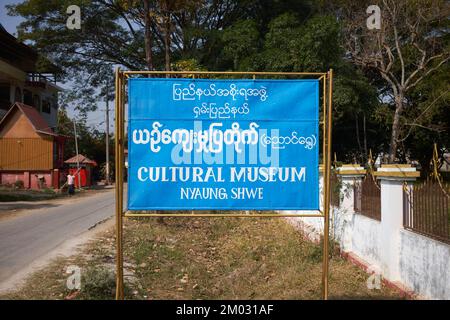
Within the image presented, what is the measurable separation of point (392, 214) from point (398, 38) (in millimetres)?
21981

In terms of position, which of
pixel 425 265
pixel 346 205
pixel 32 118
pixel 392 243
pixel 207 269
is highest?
pixel 32 118

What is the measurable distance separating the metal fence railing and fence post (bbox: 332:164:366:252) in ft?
7.00

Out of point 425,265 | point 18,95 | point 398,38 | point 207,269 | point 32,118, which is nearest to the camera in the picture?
point 425,265

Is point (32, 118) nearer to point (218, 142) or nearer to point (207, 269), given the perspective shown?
point (207, 269)

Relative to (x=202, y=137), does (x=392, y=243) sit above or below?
below

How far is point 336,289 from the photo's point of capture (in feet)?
22.0

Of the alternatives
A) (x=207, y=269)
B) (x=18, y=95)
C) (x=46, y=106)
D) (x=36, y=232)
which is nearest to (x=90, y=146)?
(x=46, y=106)

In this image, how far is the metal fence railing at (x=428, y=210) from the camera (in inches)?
220

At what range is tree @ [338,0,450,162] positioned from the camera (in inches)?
970

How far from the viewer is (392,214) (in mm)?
6840

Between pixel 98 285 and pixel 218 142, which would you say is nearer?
pixel 218 142

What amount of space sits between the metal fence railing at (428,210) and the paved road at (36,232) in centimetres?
566

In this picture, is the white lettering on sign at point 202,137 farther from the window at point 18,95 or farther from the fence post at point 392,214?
the window at point 18,95

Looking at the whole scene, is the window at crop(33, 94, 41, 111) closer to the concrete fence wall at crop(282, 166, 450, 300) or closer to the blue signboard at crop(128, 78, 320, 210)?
the concrete fence wall at crop(282, 166, 450, 300)
